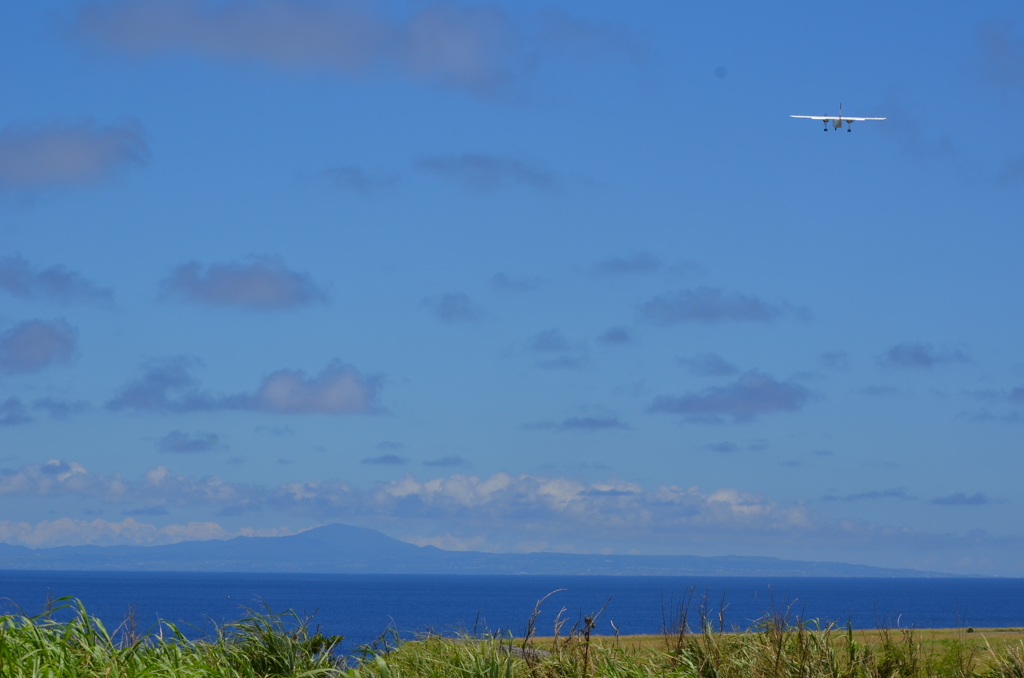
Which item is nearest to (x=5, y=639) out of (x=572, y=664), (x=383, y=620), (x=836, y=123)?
(x=572, y=664)

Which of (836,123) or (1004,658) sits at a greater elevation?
Result: (836,123)

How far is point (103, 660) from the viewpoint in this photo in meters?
17.1

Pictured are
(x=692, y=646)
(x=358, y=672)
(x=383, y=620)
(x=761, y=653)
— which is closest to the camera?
(x=358, y=672)

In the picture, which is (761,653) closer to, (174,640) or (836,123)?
(174,640)

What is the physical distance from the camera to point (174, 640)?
63.5ft

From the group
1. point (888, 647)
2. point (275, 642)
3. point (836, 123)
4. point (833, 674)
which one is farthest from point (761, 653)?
point (836, 123)

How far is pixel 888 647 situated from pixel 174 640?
527 inches

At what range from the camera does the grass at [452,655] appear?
56.3 feet

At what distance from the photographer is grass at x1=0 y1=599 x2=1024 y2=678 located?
1716 centimetres

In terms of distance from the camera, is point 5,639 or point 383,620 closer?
point 5,639

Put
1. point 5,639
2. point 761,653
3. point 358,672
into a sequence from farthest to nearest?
point 761,653 → point 358,672 → point 5,639

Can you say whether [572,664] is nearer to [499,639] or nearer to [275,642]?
[499,639]

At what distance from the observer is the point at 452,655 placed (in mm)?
20188

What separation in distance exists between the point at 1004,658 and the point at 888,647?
224 cm
